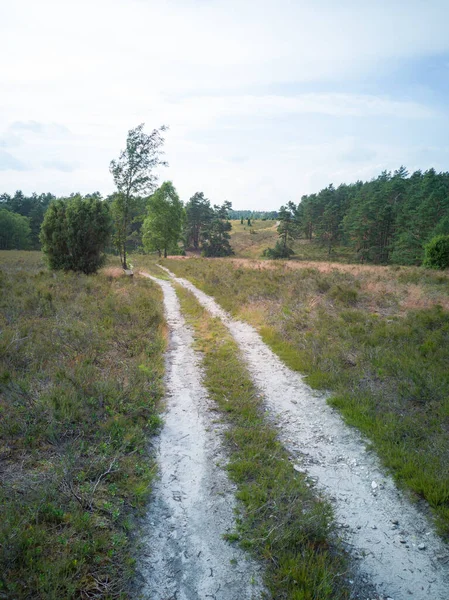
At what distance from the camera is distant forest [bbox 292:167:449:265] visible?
46156 millimetres

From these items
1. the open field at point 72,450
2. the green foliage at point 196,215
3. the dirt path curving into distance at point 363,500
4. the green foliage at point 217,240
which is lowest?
the dirt path curving into distance at point 363,500

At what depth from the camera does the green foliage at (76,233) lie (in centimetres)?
2259

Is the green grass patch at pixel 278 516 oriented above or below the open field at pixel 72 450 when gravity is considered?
below

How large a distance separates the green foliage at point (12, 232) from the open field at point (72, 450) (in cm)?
7176

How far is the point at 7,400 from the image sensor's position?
6.50 meters

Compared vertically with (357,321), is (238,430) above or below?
below

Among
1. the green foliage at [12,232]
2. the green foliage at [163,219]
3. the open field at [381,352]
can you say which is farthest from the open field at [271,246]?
the green foliage at [12,232]

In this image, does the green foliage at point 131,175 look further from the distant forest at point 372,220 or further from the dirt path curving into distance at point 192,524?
the dirt path curving into distance at point 192,524

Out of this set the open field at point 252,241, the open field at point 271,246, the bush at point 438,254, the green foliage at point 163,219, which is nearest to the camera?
the bush at point 438,254

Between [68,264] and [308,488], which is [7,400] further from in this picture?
[68,264]

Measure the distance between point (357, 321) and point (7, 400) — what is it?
36.2 feet

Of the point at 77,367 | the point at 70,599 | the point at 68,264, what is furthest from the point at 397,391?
the point at 68,264

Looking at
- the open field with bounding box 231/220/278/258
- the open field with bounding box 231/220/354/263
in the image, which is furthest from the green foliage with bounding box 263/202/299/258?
the open field with bounding box 231/220/278/258

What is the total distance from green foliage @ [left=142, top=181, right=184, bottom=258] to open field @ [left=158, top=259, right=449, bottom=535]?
3202 centimetres
